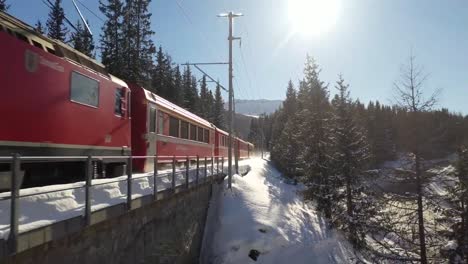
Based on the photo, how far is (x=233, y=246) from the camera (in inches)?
752

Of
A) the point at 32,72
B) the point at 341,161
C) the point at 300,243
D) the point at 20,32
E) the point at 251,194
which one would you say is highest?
the point at 20,32

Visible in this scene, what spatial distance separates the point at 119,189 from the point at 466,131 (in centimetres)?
1563

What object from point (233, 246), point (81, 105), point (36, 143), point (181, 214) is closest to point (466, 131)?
point (233, 246)

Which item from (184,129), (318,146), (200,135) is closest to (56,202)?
(184,129)

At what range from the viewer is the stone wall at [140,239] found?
21.5 ft

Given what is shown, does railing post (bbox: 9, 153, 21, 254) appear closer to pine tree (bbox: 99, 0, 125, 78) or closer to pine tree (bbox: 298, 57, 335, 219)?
pine tree (bbox: 298, 57, 335, 219)

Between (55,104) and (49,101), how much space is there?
0.81 feet

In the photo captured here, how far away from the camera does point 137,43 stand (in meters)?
44.9

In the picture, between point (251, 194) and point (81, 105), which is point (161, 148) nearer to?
point (81, 105)

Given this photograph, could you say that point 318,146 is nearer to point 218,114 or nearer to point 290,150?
point 290,150

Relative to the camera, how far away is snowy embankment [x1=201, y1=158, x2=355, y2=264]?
19078 mm

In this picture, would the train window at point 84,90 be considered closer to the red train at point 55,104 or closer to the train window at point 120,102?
the red train at point 55,104

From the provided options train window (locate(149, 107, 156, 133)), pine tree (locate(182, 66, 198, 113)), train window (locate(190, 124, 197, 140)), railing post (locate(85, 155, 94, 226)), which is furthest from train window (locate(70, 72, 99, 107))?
pine tree (locate(182, 66, 198, 113))

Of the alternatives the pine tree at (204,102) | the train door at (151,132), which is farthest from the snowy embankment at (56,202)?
the pine tree at (204,102)
